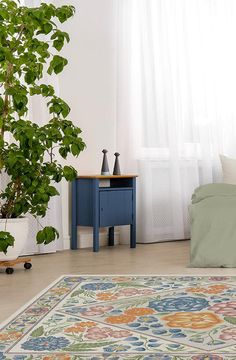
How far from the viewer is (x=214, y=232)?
17.0 ft

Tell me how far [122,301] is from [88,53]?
3120mm

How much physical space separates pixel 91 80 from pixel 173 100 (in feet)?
2.52

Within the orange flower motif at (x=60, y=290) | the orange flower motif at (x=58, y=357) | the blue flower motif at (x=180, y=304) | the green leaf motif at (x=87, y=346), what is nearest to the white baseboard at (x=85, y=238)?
the orange flower motif at (x=60, y=290)

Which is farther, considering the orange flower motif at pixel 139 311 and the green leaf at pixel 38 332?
the orange flower motif at pixel 139 311

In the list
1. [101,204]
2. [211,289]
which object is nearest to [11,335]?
[211,289]

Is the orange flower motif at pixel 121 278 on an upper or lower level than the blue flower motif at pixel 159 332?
upper

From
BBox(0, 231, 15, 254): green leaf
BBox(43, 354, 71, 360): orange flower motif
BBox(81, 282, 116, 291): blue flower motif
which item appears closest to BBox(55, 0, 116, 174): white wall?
BBox(0, 231, 15, 254): green leaf

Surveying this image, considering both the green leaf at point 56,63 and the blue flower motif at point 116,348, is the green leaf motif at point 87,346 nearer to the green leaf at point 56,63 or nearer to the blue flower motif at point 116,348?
the blue flower motif at point 116,348

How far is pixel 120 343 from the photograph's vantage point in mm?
2996

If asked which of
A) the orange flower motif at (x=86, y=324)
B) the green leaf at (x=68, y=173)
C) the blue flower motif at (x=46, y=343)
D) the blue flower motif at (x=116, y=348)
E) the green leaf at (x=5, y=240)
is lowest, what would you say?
the blue flower motif at (x=116, y=348)

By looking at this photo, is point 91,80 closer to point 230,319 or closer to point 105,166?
point 105,166

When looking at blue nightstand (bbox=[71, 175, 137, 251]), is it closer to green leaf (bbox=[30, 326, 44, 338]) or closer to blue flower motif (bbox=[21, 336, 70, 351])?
green leaf (bbox=[30, 326, 44, 338])

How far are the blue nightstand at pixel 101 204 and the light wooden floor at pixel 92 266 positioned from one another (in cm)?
21

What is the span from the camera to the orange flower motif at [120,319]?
3.41 metres
